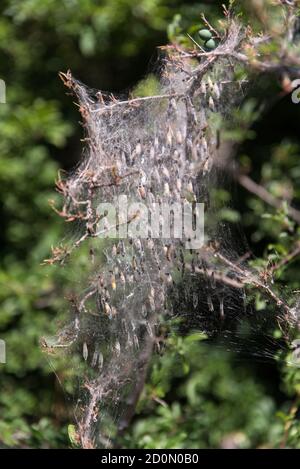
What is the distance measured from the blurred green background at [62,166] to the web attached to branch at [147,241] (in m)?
0.89

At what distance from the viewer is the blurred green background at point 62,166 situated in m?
3.15

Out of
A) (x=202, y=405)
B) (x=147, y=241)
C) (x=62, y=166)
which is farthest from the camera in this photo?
(x=62, y=166)

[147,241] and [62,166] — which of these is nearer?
[147,241]

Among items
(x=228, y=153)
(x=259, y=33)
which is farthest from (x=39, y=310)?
(x=259, y=33)

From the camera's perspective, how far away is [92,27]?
127 inches

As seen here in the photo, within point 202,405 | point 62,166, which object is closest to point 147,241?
point 202,405

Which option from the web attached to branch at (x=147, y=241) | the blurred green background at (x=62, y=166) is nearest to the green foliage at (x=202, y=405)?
the blurred green background at (x=62, y=166)

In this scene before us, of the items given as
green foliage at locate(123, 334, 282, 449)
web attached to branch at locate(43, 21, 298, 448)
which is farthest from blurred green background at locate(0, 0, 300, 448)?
web attached to branch at locate(43, 21, 298, 448)

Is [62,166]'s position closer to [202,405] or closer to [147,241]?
[202,405]

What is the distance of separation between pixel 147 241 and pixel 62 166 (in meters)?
1.70

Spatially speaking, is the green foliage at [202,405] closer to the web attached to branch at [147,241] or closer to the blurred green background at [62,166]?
the blurred green background at [62,166]

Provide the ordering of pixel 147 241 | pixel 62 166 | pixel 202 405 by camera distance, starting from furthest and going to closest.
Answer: pixel 62 166 → pixel 202 405 → pixel 147 241

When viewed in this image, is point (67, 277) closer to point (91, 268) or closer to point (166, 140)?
point (91, 268)

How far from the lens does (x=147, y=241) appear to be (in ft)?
6.30
